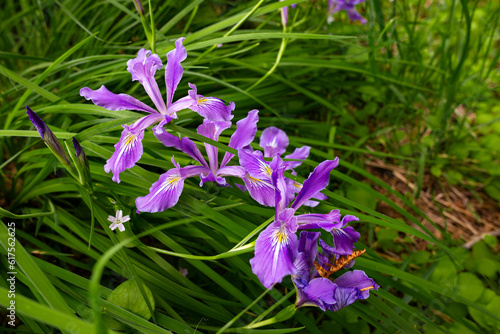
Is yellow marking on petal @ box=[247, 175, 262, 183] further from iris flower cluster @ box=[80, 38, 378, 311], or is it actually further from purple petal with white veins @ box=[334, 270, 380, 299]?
purple petal with white veins @ box=[334, 270, 380, 299]

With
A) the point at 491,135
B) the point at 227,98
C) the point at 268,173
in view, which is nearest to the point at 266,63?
the point at 227,98

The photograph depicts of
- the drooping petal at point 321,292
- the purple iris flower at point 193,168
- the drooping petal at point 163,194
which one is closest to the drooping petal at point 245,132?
the purple iris flower at point 193,168

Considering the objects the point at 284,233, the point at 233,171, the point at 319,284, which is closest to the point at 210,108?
the point at 233,171

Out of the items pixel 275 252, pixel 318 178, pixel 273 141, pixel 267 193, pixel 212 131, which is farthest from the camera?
pixel 273 141

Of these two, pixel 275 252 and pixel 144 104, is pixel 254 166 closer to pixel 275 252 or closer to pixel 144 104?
pixel 275 252

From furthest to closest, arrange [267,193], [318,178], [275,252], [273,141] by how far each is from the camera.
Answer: [273,141] → [267,193] → [318,178] → [275,252]

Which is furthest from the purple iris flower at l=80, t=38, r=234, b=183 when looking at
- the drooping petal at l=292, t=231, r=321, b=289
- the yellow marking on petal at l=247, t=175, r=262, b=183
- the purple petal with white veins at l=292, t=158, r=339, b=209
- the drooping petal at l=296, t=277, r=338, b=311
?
the drooping petal at l=296, t=277, r=338, b=311

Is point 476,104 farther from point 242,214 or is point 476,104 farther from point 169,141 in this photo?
point 169,141
